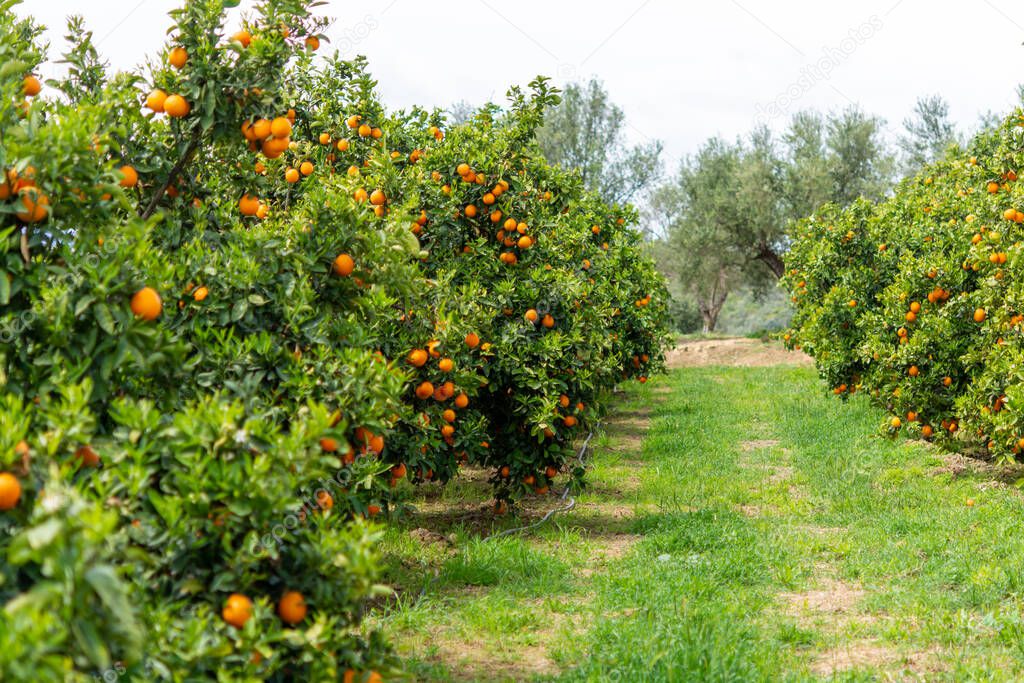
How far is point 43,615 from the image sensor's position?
1.79 meters

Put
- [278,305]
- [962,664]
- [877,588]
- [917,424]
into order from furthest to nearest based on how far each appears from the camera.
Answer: [917,424] → [877,588] → [962,664] → [278,305]

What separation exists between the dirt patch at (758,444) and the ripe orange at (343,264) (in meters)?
7.46

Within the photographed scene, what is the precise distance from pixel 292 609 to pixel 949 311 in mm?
7756

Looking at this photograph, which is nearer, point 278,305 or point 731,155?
point 278,305

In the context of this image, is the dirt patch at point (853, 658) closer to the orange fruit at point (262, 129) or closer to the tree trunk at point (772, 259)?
the orange fruit at point (262, 129)

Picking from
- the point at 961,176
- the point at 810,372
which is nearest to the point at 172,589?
the point at 961,176

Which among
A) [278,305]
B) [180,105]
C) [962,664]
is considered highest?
[180,105]

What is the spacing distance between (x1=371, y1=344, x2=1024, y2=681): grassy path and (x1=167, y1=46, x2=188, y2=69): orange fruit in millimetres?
2859

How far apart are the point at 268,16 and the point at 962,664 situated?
4.19m

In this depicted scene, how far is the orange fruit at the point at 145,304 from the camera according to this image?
8.89 ft

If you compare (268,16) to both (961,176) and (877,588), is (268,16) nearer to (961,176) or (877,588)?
(877,588)

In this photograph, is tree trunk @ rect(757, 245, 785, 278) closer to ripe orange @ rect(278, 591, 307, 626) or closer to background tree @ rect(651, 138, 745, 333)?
background tree @ rect(651, 138, 745, 333)

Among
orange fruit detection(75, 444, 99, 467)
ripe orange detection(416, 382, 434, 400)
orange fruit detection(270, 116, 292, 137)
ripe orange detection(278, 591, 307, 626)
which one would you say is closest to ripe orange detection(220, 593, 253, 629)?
ripe orange detection(278, 591, 307, 626)

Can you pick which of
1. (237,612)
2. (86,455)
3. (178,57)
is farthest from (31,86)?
(237,612)
